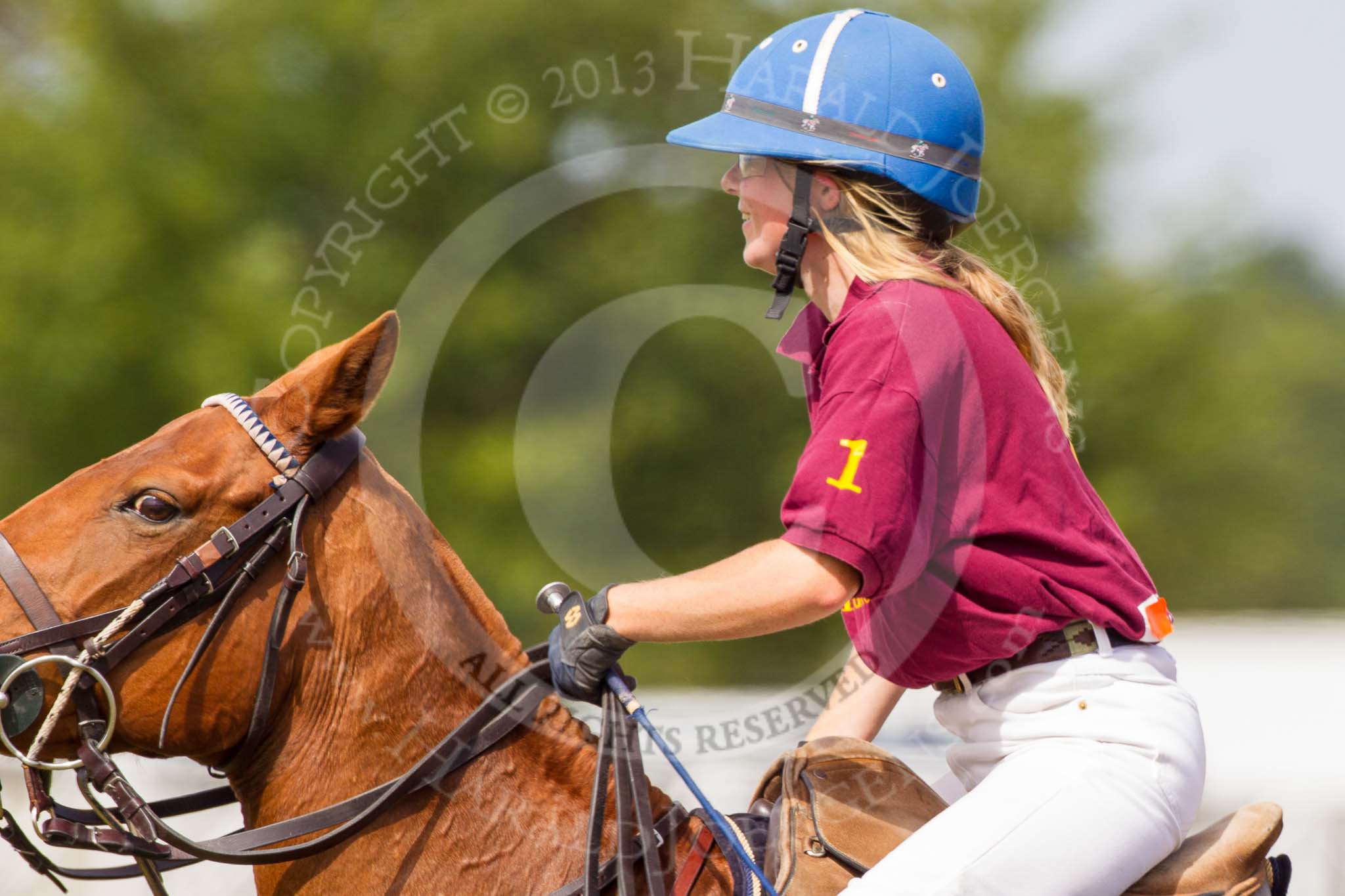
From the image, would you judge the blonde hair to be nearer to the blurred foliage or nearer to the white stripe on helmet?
the white stripe on helmet

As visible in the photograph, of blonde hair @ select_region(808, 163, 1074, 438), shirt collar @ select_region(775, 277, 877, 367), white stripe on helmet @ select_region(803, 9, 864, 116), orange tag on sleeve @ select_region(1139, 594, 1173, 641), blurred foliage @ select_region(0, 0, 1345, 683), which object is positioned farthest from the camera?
blurred foliage @ select_region(0, 0, 1345, 683)

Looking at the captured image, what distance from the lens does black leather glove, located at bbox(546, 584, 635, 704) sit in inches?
82.5

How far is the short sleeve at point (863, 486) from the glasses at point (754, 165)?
0.68 meters

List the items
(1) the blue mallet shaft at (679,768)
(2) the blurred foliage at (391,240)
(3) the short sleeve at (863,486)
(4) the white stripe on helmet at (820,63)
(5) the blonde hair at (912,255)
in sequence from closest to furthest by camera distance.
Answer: (3) the short sleeve at (863,486), (1) the blue mallet shaft at (679,768), (5) the blonde hair at (912,255), (4) the white stripe on helmet at (820,63), (2) the blurred foliage at (391,240)

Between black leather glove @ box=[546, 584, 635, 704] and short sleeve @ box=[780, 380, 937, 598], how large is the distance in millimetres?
400

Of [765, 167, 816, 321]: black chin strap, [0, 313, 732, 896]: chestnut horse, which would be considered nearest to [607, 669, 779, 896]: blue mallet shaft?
[0, 313, 732, 896]: chestnut horse

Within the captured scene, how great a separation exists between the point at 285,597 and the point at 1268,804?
2110mm

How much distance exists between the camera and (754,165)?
248 cm

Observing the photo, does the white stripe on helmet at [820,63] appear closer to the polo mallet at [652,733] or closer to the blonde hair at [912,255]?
the blonde hair at [912,255]

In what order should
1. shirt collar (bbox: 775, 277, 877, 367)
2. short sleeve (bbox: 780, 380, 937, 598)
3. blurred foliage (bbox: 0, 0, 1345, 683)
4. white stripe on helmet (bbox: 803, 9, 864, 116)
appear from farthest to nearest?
blurred foliage (bbox: 0, 0, 1345, 683), shirt collar (bbox: 775, 277, 877, 367), white stripe on helmet (bbox: 803, 9, 864, 116), short sleeve (bbox: 780, 380, 937, 598)

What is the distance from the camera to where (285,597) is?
7.15ft

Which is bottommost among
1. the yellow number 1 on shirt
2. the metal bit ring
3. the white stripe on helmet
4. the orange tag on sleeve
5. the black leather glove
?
the orange tag on sleeve

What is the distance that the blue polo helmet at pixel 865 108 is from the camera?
7.86 ft

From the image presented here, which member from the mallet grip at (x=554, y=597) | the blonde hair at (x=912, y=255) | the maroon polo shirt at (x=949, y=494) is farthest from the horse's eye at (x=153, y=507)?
the blonde hair at (x=912, y=255)
